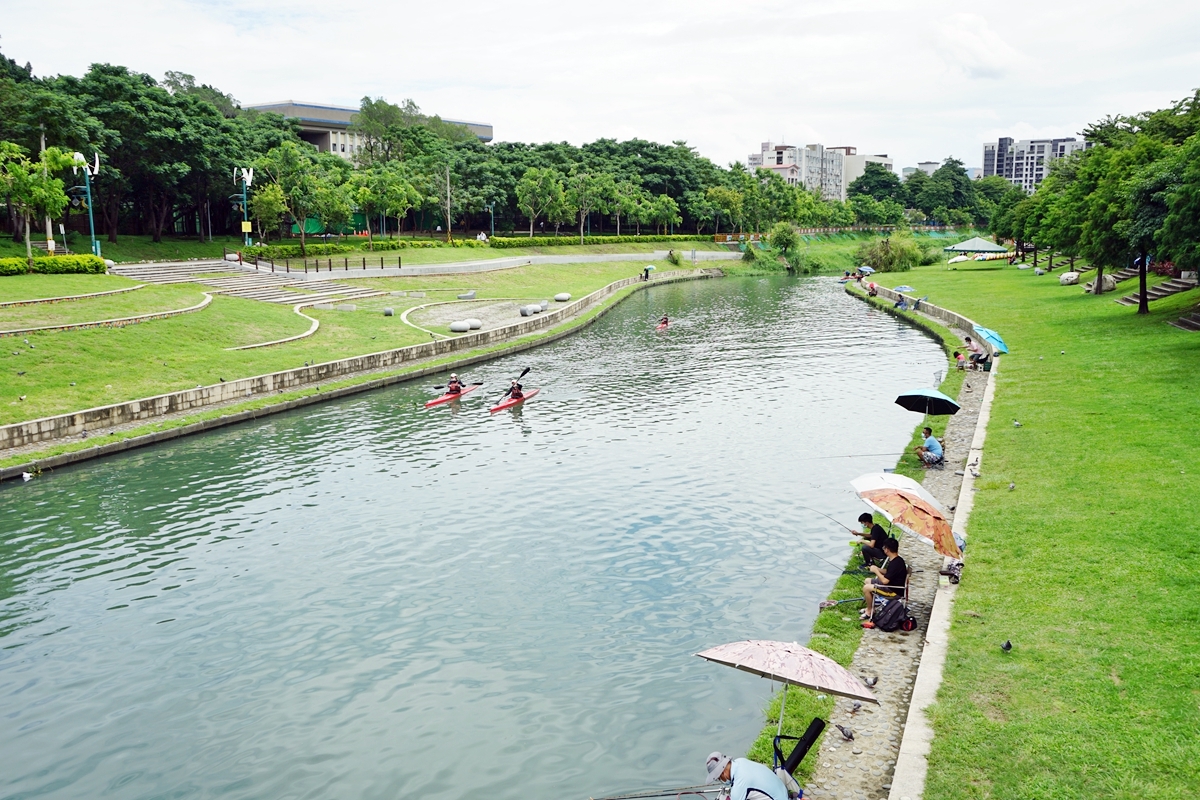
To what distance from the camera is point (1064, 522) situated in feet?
54.9

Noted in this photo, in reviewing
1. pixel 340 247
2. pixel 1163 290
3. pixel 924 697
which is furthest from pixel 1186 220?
pixel 340 247

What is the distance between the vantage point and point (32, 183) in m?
45.3

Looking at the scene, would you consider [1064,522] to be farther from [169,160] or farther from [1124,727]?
[169,160]

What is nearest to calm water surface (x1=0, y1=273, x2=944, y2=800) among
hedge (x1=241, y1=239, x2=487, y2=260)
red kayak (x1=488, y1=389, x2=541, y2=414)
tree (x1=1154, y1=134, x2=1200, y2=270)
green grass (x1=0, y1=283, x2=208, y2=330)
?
red kayak (x1=488, y1=389, x2=541, y2=414)

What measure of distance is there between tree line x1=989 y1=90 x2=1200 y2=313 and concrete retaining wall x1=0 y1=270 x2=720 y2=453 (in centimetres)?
3051

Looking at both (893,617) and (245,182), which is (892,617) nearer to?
(893,617)

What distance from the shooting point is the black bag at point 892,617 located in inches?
554

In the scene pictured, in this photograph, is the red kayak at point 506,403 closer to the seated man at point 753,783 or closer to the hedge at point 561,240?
the seated man at point 753,783

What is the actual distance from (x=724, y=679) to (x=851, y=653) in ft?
6.64

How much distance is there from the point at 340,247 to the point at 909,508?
68228mm

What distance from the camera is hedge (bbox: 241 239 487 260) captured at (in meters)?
67.5

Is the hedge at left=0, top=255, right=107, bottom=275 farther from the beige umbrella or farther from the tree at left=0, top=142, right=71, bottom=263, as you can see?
the beige umbrella

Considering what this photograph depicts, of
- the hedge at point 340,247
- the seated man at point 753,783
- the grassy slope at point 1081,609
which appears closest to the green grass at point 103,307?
the hedge at point 340,247

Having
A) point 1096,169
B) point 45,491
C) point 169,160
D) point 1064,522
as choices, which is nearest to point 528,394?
point 45,491
